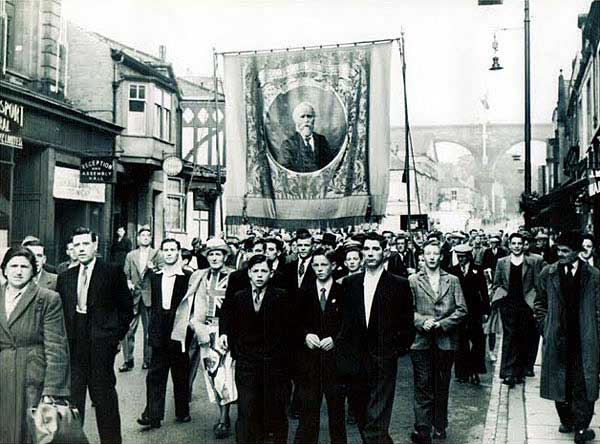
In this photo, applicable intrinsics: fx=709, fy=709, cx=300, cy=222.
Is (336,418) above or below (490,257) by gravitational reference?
below

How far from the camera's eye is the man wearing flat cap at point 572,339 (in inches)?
233

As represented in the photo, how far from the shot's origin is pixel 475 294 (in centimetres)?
862

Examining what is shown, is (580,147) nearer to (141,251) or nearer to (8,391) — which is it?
(141,251)

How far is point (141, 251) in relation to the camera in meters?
9.16

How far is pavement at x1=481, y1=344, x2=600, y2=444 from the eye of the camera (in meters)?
5.96

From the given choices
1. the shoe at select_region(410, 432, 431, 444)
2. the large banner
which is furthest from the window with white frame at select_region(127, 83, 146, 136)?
the shoe at select_region(410, 432, 431, 444)

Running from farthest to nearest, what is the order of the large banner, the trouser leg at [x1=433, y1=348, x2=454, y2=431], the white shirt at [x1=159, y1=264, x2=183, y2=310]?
the large banner < the white shirt at [x1=159, y1=264, x2=183, y2=310] < the trouser leg at [x1=433, y1=348, x2=454, y2=431]

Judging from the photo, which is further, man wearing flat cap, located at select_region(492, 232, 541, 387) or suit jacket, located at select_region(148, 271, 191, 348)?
man wearing flat cap, located at select_region(492, 232, 541, 387)

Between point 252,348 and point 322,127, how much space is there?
269 centimetres

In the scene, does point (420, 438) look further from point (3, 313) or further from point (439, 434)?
point (3, 313)

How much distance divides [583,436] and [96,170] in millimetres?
13426

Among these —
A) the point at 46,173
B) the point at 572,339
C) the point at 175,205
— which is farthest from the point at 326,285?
the point at 175,205

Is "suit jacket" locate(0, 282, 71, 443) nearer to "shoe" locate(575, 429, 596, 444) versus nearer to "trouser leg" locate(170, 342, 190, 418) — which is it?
"trouser leg" locate(170, 342, 190, 418)

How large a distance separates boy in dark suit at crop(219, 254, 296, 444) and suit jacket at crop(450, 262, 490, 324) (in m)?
3.76
